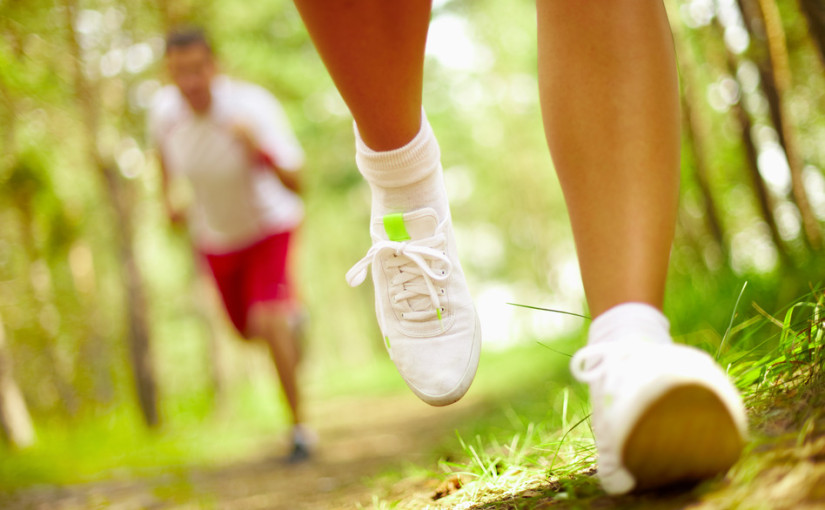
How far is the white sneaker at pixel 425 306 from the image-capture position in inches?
55.2

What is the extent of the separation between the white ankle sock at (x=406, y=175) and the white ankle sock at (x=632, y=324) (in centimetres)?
54

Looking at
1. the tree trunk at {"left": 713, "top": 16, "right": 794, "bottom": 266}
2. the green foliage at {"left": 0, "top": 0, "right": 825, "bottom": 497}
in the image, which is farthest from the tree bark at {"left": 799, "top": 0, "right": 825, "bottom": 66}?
the tree trunk at {"left": 713, "top": 16, "right": 794, "bottom": 266}

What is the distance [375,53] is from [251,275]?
2.57 m

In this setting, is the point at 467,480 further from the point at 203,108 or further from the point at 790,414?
the point at 203,108

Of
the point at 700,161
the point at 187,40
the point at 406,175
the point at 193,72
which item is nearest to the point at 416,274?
the point at 406,175

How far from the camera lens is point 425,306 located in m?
1.44

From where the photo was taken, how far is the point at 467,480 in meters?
1.53

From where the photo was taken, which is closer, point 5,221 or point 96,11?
point 96,11

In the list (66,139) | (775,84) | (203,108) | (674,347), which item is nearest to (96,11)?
(66,139)

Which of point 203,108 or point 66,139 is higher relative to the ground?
point 66,139

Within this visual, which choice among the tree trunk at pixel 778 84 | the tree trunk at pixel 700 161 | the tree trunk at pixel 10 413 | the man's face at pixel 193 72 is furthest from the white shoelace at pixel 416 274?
the tree trunk at pixel 10 413

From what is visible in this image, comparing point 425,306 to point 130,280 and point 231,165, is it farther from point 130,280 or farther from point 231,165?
point 130,280

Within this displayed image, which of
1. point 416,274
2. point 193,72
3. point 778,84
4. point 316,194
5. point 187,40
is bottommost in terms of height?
point 416,274

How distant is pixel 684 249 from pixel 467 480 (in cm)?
445
